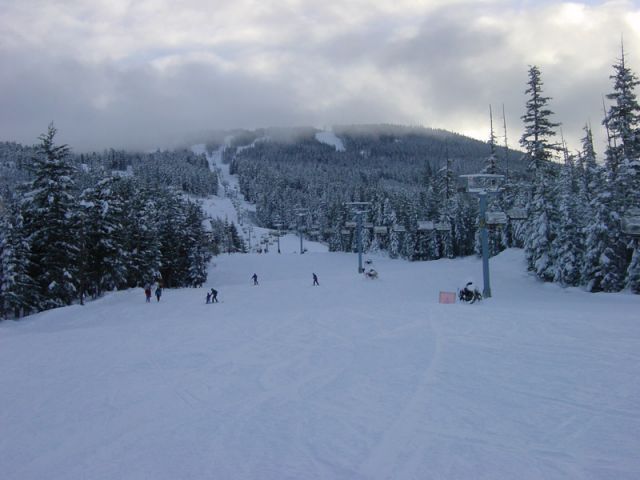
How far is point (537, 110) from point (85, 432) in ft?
160

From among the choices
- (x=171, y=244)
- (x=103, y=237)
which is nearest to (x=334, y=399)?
(x=103, y=237)

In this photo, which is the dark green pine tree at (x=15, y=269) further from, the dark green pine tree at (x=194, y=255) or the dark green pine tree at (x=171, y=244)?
the dark green pine tree at (x=194, y=255)

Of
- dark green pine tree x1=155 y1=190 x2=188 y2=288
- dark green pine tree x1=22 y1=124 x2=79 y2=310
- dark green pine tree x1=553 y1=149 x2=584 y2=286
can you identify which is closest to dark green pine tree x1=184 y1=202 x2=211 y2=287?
dark green pine tree x1=155 y1=190 x2=188 y2=288

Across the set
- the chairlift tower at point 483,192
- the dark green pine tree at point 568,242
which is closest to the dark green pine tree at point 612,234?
the dark green pine tree at point 568,242

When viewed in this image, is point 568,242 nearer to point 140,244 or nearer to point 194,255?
point 140,244

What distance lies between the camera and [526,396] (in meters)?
9.52

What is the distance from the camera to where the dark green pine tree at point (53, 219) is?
108 ft

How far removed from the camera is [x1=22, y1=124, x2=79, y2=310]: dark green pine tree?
108ft

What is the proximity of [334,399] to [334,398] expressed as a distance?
70mm

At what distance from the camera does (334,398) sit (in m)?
10.1

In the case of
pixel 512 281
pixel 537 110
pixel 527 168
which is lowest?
pixel 512 281

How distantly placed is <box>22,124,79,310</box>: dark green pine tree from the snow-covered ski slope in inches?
543

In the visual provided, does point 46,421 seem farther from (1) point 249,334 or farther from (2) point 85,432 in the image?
(1) point 249,334

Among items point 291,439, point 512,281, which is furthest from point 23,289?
point 512,281
